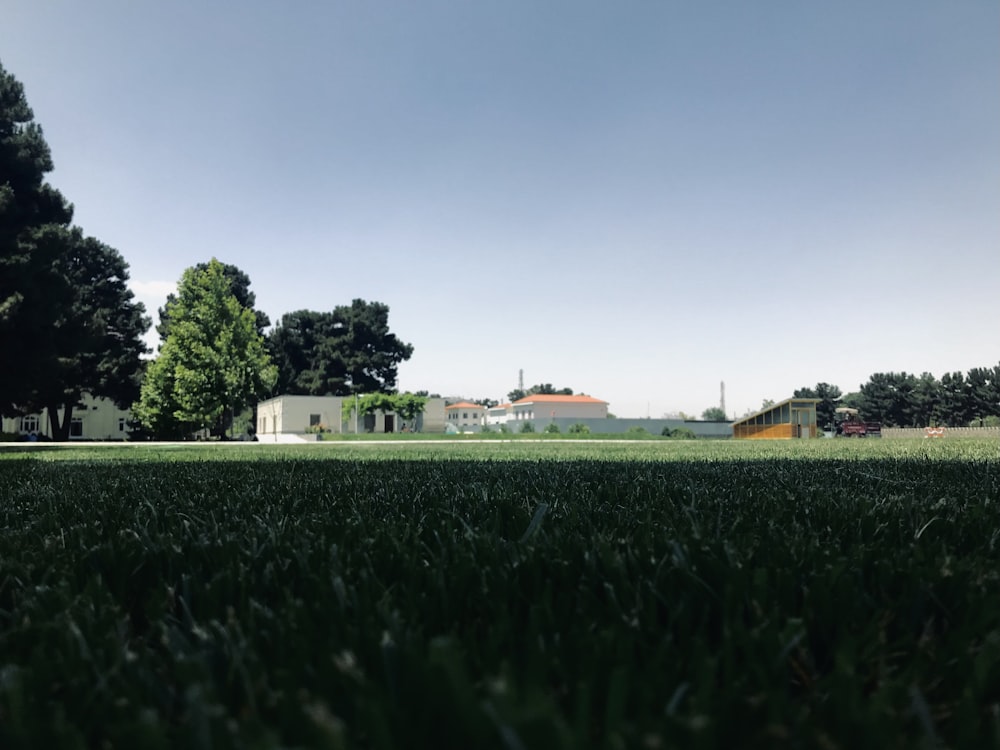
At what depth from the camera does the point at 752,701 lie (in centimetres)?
61

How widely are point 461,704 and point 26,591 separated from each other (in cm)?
109

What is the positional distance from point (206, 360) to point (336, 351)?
31.7 meters

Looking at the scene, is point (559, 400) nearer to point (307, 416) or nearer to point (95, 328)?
point (307, 416)

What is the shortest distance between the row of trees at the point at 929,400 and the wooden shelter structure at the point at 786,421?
35087mm

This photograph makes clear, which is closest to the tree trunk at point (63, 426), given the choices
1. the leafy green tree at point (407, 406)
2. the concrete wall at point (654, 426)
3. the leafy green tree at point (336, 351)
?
the leafy green tree at point (336, 351)

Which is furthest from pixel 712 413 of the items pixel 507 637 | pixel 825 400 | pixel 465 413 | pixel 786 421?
pixel 507 637

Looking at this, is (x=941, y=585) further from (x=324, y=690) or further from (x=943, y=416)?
(x=943, y=416)

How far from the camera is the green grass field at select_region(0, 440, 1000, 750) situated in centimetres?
51

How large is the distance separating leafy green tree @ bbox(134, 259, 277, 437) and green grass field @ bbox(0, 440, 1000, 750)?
3292cm

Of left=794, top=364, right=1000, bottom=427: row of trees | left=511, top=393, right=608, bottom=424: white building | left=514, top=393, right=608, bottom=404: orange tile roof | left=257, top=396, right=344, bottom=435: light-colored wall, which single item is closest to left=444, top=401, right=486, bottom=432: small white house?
left=511, top=393, right=608, bottom=424: white building

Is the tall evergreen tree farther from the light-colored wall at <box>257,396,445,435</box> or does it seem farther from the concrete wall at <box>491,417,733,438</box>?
the concrete wall at <box>491,417,733,438</box>

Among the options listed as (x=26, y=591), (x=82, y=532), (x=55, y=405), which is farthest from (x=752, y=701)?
(x=55, y=405)

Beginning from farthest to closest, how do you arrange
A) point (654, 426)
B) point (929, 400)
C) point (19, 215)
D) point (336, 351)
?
point (929, 400), point (336, 351), point (654, 426), point (19, 215)

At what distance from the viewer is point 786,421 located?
141 ft
